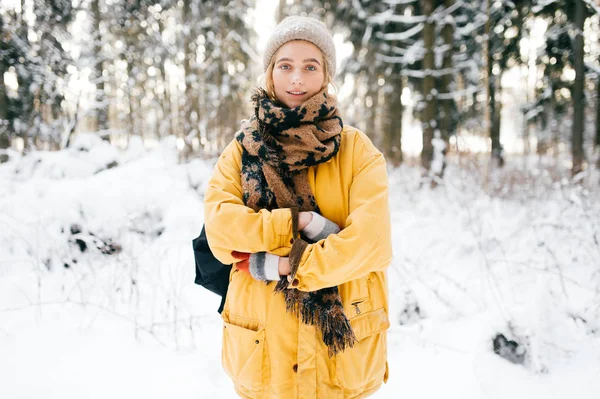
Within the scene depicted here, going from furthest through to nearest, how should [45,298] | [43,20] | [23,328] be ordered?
1. [43,20]
2. [45,298]
3. [23,328]

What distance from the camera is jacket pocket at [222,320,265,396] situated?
59.9 inches

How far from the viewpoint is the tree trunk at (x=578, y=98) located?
8.45m

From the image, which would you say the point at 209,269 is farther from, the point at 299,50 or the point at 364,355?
the point at 299,50

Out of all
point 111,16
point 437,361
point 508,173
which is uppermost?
point 111,16

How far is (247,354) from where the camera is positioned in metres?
1.54

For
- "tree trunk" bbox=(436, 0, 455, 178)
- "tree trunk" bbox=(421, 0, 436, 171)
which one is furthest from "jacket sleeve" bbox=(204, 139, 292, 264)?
"tree trunk" bbox=(421, 0, 436, 171)

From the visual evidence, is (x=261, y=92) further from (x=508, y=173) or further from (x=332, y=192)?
(x=508, y=173)

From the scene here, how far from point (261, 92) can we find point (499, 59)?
44.9 feet

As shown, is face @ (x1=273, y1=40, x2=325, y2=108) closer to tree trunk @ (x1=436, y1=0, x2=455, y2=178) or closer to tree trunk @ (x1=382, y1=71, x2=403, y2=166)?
tree trunk @ (x1=436, y1=0, x2=455, y2=178)

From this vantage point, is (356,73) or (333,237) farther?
(356,73)

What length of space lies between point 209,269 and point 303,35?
107cm

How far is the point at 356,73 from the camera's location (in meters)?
15.4

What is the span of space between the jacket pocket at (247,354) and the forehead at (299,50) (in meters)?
1.09

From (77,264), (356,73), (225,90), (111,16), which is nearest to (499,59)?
(356,73)
